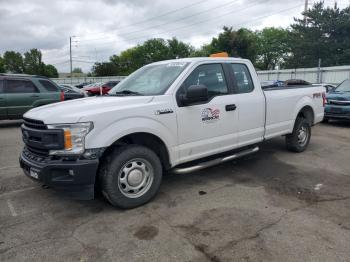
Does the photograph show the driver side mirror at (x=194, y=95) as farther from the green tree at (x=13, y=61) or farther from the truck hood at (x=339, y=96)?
the green tree at (x=13, y=61)

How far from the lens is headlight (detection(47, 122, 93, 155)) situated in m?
3.82

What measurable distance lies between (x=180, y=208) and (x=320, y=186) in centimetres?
228

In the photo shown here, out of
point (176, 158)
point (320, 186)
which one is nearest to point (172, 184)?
point (176, 158)

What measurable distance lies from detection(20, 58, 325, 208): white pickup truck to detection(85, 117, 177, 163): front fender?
0.04 feet

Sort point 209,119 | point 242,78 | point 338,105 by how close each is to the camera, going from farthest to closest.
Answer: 1. point 338,105
2. point 242,78
3. point 209,119

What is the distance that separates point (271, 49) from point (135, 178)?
3079 inches

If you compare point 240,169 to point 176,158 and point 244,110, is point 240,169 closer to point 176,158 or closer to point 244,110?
point 244,110

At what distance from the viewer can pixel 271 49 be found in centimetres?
7675

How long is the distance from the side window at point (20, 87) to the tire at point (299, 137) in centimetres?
870

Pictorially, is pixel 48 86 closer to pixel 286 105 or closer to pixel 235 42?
pixel 286 105

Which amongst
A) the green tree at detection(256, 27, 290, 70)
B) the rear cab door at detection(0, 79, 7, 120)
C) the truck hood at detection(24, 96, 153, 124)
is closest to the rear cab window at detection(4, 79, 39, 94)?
the rear cab door at detection(0, 79, 7, 120)

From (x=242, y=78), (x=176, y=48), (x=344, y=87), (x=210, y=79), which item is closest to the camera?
(x=210, y=79)

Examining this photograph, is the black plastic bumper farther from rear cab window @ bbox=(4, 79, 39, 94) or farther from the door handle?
rear cab window @ bbox=(4, 79, 39, 94)

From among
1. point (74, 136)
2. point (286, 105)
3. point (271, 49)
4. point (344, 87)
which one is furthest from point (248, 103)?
point (271, 49)
